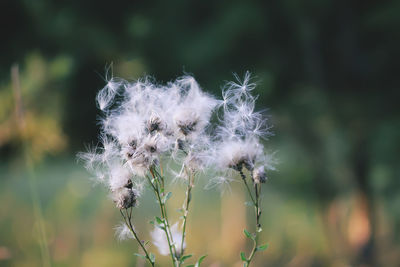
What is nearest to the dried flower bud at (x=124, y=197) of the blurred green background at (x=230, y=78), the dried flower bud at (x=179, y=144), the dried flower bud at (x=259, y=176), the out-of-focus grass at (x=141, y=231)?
the dried flower bud at (x=179, y=144)

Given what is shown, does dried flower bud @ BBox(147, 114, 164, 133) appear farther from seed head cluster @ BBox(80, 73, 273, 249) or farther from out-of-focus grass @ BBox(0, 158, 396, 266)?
out-of-focus grass @ BBox(0, 158, 396, 266)

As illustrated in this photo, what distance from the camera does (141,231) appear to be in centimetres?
447

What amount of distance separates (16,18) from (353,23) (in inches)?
103

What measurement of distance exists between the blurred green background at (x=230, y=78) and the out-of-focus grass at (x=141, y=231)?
0.02m

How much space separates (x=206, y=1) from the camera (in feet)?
9.96

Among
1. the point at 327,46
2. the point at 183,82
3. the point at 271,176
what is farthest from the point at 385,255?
the point at 183,82

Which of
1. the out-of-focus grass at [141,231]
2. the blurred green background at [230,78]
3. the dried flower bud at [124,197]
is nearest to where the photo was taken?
the dried flower bud at [124,197]

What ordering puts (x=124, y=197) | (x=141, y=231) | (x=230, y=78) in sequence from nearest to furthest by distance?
(x=124, y=197), (x=230, y=78), (x=141, y=231)

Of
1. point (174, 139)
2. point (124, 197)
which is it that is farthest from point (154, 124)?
point (124, 197)

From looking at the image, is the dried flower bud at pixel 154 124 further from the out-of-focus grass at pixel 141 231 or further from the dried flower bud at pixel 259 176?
the out-of-focus grass at pixel 141 231

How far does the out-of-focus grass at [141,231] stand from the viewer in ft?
10.9

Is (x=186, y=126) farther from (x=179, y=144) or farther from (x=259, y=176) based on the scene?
(x=259, y=176)

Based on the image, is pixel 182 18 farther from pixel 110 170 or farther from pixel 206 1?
pixel 110 170

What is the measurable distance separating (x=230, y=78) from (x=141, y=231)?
2344mm
